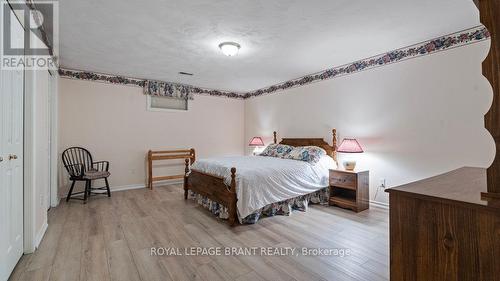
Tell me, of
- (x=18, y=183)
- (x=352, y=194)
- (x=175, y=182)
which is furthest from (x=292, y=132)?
(x=18, y=183)

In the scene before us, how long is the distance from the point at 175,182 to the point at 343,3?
4.68m

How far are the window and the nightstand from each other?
3.64 meters

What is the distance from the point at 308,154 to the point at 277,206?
1126 mm

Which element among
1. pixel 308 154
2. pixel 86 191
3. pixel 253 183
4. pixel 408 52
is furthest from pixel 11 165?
pixel 408 52

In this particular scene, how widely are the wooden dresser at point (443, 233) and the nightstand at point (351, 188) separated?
95.2 inches

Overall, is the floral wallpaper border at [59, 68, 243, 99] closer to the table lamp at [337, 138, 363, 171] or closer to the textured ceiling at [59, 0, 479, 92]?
the textured ceiling at [59, 0, 479, 92]

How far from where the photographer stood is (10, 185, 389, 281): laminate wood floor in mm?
1884

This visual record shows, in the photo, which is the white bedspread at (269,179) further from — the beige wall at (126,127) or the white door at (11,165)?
the white door at (11,165)

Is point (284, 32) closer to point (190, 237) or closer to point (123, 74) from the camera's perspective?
point (190, 237)

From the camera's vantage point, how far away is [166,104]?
5184 mm

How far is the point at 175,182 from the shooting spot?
17.4 ft

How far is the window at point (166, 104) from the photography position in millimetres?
4973

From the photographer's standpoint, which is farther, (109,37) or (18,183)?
(109,37)

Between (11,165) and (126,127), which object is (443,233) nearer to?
(11,165)
